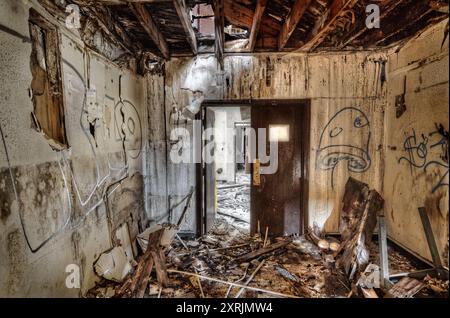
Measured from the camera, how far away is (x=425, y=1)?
9.24 feet

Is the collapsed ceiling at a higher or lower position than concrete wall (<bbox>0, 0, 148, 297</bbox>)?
higher

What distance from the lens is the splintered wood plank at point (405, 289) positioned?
2.69 meters

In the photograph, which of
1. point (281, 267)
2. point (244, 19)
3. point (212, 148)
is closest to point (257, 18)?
point (244, 19)

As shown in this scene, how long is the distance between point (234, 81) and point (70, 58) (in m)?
2.55

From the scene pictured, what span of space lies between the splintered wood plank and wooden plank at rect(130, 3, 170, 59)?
4.10 metres

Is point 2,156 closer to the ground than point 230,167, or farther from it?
farther from it

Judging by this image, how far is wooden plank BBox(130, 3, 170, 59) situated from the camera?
2.88m

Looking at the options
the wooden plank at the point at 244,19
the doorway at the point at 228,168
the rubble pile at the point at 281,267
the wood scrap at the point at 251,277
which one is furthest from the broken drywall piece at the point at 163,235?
the wooden plank at the point at 244,19

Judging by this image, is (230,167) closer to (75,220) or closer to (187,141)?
(187,141)

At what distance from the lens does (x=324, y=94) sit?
437 cm

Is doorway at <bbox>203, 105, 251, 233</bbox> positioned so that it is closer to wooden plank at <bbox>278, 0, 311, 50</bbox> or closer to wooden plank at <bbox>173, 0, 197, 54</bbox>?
wooden plank at <bbox>173, 0, 197, 54</bbox>

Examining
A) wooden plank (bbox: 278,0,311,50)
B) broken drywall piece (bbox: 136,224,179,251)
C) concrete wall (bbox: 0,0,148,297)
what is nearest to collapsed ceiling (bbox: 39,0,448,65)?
wooden plank (bbox: 278,0,311,50)
